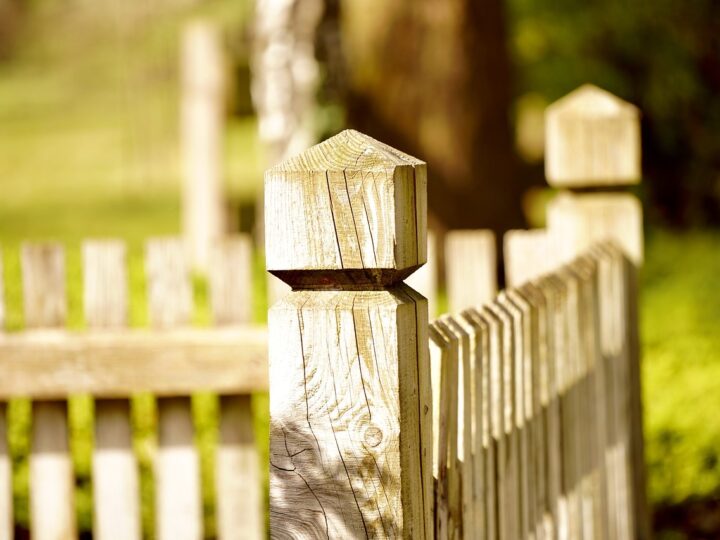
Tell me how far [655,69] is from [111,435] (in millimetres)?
8574

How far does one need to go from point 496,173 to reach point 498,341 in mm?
5616

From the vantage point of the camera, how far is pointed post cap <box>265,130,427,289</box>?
1.61 m

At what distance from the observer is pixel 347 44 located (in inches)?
297

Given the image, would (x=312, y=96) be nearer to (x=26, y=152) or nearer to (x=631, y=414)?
(x=631, y=414)

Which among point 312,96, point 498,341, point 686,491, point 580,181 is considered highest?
point 312,96

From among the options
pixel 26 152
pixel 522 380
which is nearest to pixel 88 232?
pixel 26 152

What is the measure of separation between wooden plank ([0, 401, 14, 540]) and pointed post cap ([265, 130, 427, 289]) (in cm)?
170

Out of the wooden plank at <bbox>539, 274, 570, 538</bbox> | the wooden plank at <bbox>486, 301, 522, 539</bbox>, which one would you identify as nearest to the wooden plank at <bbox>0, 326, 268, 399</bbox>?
the wooden plank at <bbox>539, 274, 570, 538</bbox>

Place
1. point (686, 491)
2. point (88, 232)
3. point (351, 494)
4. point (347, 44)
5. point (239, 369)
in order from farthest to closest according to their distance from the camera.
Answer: point (88, 232) < point (347, 44) < point (686, 491) < point (239, 369) < point (351, 494)

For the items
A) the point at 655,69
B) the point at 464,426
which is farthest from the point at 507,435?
the point at 655,69

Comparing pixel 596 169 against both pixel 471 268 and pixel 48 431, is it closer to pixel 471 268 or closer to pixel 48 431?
pixel 471 268

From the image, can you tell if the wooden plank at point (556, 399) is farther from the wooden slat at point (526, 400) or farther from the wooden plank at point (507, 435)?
the wooden plank at point (507, 435)

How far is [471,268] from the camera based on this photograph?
3.56 metres

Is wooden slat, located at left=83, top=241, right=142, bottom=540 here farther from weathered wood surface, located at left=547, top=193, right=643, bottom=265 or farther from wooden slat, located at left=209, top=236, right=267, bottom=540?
weathered wood surface, located at left=547, top=193, right=643, bottom=265
